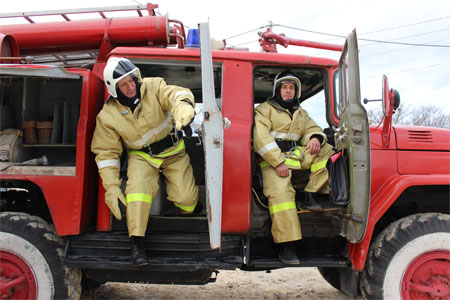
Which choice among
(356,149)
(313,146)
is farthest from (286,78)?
(356,149)

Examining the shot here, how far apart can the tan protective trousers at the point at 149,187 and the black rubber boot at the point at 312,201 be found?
3.22 ft

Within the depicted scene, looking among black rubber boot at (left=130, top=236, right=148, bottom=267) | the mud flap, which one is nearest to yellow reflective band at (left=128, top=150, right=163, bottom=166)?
black rubber boot at (left=130, top=236, right=148, bottom=267)

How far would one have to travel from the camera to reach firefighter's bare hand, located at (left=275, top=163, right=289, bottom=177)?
315 centimetres

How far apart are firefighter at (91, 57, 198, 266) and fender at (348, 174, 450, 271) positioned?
4.76ft

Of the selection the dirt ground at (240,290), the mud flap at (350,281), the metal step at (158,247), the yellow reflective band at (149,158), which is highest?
the yellow reflective band at (149,158)

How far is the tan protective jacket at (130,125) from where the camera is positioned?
304 cm

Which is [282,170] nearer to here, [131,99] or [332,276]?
[131,99]

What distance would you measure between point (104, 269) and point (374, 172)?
2.49 metres

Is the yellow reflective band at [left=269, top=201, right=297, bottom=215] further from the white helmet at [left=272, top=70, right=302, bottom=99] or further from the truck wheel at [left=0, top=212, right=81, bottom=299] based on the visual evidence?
the truck wheel at [left=0, top=212, right=81, bottom=299]

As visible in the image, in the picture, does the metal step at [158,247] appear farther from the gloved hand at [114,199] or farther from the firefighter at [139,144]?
the gloved hand at [114,199]

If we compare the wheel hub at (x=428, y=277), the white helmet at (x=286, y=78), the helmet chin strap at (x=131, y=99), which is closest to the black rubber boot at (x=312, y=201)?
the wheel hub at (x=428, y=277)

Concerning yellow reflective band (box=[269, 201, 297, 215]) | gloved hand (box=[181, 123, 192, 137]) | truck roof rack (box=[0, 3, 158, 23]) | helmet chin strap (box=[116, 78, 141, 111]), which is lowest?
yellow reflective band (box=[269, 201, 297, 215])

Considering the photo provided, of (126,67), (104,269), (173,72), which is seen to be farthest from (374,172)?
(104,269)

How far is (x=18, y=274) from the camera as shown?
305 cm
